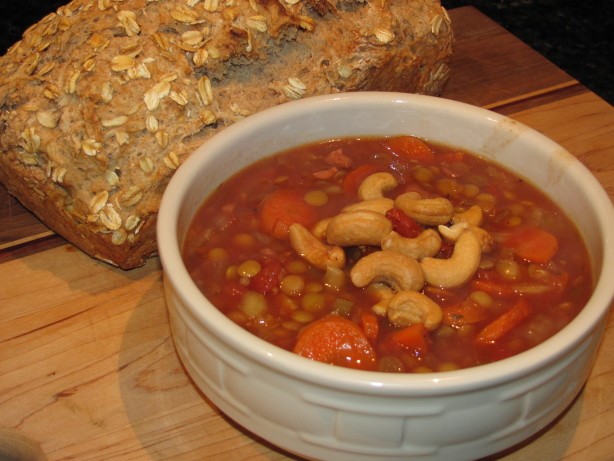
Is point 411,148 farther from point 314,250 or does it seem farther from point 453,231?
point 314,250

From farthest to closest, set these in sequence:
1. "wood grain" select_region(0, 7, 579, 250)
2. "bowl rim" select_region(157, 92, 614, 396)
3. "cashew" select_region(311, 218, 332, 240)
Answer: "wood grain" select_region(0, 7, 579, 250) → "cashew" select_region(311, 218, 332, 240) → "bowl rim" select_region(157, 92, 614, 396)

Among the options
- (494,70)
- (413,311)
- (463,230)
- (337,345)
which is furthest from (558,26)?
(337,345)

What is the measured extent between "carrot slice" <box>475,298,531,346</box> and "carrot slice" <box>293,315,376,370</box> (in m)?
0.19

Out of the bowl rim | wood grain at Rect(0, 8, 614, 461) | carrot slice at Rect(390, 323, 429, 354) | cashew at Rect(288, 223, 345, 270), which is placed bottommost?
wood grain at Rect(0, 8, 614, 461)

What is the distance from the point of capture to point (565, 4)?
3449 mm

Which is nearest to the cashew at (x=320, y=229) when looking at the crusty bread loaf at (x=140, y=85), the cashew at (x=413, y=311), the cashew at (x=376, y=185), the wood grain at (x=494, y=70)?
the cashew at (x=376, y=185)

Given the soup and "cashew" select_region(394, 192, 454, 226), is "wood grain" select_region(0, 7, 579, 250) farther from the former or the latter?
"cashew" select_region(394, 192, 454, 226)

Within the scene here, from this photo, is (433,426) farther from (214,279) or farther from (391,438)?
(214,279)

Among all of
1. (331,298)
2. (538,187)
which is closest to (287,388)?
(331,298)

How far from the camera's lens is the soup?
4.52 feet

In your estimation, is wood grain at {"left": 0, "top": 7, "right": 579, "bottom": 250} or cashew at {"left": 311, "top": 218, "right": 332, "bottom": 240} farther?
wood grain at {"left": 0, "top": 7, "right": 579, "bottom": 250}

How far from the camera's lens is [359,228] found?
149cm

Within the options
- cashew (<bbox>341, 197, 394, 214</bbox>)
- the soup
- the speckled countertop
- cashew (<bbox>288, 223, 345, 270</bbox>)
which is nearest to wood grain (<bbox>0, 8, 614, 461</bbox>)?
the soup

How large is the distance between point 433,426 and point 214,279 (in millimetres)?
474
